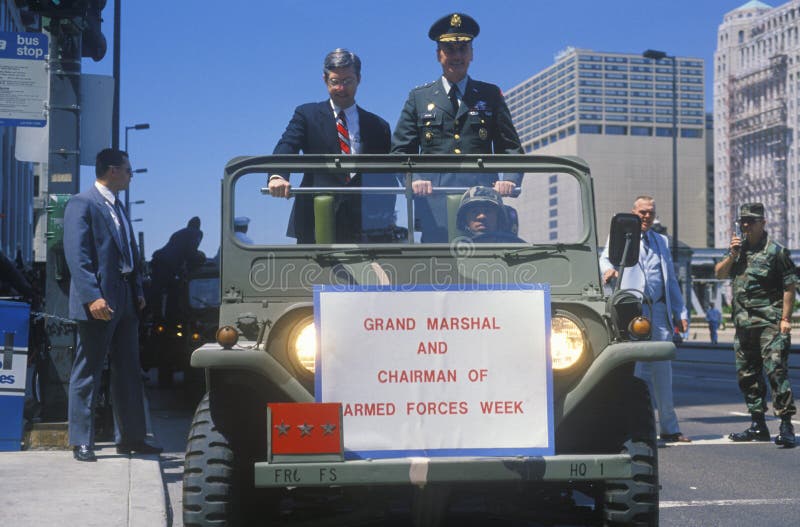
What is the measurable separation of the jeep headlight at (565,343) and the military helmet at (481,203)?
39.8 inches

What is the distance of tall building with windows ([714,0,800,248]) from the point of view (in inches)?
6304

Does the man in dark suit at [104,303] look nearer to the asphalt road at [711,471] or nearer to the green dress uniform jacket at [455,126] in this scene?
the asphalt road at [711,471]

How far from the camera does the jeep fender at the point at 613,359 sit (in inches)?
164

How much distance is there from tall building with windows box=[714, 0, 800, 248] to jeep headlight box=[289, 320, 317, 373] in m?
160

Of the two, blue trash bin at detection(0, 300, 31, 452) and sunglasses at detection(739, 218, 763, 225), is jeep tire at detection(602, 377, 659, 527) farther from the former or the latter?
sunglasses at detection(739, 218, 763, 225)

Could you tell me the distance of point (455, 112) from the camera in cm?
643

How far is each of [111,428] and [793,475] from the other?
4.98 metres

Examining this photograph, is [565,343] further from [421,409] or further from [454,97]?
[454,97]

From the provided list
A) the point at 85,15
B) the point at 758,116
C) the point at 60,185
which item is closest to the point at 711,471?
the point at 60,185

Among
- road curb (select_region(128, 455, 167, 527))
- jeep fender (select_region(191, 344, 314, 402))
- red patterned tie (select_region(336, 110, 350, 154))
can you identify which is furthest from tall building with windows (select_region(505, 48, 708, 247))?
jeep fender (select_region(191, 344, 314, 402))

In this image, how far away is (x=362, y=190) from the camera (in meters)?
5.39

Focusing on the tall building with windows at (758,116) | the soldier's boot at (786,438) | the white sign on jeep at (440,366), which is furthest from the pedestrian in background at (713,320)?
the tall building with windows at (758,116)

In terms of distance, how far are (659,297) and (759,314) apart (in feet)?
2.84

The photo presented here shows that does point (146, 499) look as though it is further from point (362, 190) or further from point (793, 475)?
point (793, 475)
